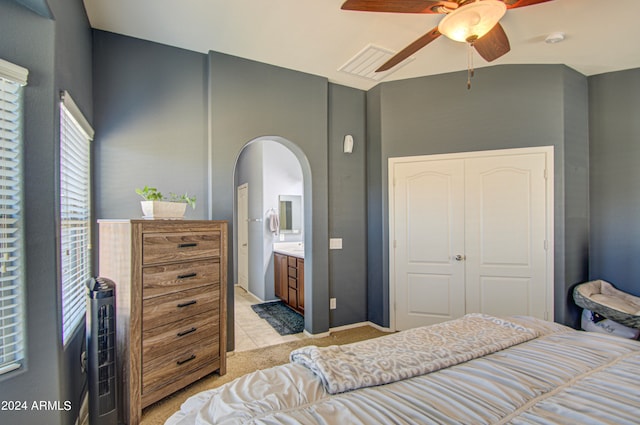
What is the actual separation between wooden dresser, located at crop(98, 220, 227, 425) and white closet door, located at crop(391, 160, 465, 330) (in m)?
2.07

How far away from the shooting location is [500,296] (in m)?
3.36

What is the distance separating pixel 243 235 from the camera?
593cm

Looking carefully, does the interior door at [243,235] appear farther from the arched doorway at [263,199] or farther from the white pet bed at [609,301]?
the white pet bed at [609,301]

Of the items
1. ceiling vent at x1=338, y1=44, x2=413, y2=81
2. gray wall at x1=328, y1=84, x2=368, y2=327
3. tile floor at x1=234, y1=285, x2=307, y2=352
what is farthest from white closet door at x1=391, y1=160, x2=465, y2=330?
tile floor at x1=234, y1=285, x2=307, y2=352

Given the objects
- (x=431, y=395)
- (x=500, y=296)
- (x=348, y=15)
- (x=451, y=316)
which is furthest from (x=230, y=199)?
(x=500, y=296)

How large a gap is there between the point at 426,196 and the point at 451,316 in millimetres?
1368

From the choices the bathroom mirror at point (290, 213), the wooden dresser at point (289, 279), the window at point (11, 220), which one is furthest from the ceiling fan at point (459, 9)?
the bathroom mirror at point (290, 213)

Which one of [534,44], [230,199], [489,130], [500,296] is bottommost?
[500,296]

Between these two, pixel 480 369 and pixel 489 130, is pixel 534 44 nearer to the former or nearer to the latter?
pixel 489 130

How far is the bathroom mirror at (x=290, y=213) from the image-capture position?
5312 mm

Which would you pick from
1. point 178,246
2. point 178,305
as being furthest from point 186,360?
point 178,246

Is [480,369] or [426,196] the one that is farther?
[426,196]

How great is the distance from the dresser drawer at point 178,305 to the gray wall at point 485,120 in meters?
2.04

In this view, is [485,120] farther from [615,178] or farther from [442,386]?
[442,386]
